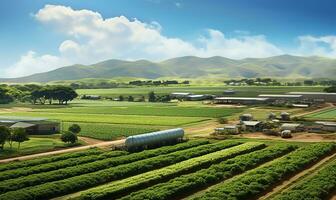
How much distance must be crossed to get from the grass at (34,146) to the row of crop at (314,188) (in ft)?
120

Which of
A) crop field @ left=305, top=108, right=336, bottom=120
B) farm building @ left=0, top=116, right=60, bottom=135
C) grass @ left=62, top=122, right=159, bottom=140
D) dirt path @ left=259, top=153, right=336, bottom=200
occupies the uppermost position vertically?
farm building @ left=0, top=116, right=60, bottom=135

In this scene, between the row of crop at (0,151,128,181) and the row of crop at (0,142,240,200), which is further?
→ the row of crop at (0,151,128,181)

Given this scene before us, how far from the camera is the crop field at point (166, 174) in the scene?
38656mm

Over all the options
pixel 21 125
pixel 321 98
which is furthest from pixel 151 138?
pixel 321 98

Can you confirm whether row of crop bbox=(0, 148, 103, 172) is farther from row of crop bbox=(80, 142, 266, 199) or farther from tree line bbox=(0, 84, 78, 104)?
tree line bbox=(0, 84, 78, 104)

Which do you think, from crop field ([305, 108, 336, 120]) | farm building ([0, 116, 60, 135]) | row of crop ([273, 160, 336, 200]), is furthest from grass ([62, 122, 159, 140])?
crop field ([305, 108, 336, 120])

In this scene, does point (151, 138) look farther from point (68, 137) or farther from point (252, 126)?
point (252, 126)

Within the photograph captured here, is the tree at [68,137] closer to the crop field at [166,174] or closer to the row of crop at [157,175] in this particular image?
the crop field at [166,174]

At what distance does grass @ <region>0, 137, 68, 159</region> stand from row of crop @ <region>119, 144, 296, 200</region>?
2650cm

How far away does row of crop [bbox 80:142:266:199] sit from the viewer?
3866 centimetres

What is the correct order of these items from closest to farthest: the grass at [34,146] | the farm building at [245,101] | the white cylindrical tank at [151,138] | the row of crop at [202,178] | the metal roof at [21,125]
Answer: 1. the row of crop at [202,178]
2. the grass at [34,146]
3. the white cylindrical tank at [151,138]
4. the metal roof at [21,125]
5. the farm building at [245,101]

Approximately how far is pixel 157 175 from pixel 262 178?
34.5 ft

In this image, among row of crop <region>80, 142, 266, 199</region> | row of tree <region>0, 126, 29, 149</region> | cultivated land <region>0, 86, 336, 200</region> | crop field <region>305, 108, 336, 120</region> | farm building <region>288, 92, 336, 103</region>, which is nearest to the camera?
row of crop <region>80, 142, 266, 199</region>

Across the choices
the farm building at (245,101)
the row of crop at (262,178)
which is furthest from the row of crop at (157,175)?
the farm building at (245,101)
